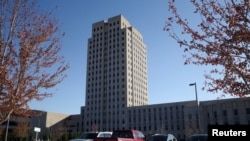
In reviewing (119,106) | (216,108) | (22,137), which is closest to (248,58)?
(22,137)

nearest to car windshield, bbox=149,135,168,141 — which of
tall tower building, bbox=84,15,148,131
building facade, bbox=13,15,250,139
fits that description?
building facade, bbox=13,15,250,139

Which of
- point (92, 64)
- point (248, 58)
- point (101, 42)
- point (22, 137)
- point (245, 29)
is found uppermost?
point (101, 42)

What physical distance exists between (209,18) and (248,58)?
1871 millimetres

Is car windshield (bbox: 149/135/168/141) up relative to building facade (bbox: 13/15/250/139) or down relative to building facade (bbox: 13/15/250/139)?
down

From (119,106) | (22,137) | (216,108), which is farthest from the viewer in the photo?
(119,106)

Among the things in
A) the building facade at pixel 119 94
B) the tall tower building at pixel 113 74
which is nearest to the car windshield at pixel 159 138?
Answer: the building facade at pixel 119 94

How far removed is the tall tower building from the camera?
129 metres

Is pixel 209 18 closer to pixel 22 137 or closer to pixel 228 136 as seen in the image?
pixel 228 136

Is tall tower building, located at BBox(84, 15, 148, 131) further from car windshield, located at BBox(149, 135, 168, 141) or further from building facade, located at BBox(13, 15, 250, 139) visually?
car windshield, located at BBox(149, 135, 168, 141)

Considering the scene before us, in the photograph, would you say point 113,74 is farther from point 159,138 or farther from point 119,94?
point 159,138

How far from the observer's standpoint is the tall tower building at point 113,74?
129 metres

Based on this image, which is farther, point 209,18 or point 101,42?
point 101,42

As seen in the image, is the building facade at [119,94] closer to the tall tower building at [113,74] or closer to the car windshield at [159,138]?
the tall tower building at [113,74]

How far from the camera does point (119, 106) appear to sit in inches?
5002
